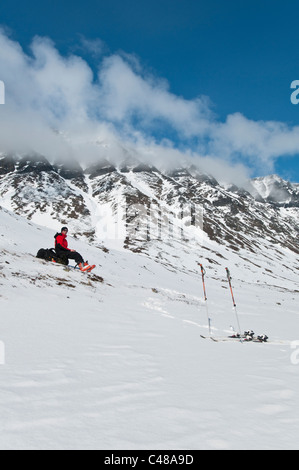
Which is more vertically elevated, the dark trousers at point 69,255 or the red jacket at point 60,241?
the red jacket at point 60,241

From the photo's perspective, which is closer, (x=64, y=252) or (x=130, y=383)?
(x=130, y=383)

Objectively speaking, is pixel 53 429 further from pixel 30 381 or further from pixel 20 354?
pixel 20 354

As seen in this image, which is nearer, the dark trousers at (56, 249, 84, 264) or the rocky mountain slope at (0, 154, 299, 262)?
the dark trousers at (56, 249, 84, 264)

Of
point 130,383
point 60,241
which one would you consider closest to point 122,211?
point 60,241

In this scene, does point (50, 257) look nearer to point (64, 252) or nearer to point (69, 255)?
point (64, 252)

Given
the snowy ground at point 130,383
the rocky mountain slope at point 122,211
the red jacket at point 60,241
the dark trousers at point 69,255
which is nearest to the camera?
the snowy ground at point 130,383

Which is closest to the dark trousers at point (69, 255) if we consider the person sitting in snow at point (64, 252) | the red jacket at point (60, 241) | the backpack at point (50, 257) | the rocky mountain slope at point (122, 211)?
the person sitting in snow at point (64, 252)

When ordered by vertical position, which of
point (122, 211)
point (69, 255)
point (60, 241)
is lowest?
point (69, 255)

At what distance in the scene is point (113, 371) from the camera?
466cm

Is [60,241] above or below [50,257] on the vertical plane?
above

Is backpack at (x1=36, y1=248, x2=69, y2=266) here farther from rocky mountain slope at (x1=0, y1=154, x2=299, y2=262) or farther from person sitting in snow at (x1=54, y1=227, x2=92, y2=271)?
rocky mountain slope at (x1=0, y1=154, x2=299, y2=262)

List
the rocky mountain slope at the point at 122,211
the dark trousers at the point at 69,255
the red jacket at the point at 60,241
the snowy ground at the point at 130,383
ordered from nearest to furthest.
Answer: the snowy ground at the point at 130,383 < the red jacket at the point at 60,241 < the dark trousers at the point at 69,255 < the rocky mountain slope at the point at 122,211

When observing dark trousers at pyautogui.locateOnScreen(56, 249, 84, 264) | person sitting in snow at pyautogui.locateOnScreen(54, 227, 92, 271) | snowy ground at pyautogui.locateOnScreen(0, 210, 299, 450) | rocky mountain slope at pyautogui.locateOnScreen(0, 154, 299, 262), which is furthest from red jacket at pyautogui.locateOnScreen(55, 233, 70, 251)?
rocky mountain slope at pyautogui.locateOnScreen(0, 154, 299, 262)

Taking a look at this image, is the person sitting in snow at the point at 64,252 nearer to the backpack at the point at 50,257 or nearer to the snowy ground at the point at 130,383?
the backpack at the point at 50,257
